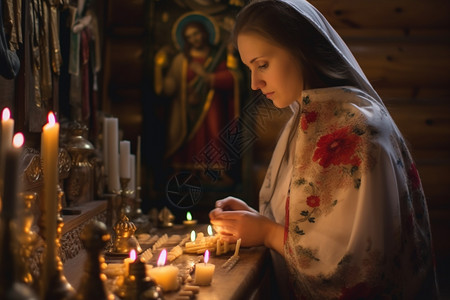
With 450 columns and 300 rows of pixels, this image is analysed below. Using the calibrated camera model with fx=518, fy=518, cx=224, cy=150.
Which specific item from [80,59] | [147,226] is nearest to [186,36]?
[80,59]

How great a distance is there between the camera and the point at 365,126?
5.90 feet

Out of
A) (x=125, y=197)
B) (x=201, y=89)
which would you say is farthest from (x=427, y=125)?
(x=125, y=197)

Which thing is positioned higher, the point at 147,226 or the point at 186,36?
the point at 186,36

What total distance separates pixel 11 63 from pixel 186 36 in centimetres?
242

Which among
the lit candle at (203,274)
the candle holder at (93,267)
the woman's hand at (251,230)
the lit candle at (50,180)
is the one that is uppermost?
the lit candle at (50,180)

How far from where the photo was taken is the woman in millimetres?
1683

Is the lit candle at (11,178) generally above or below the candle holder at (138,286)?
above

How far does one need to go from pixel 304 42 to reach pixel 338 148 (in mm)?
454

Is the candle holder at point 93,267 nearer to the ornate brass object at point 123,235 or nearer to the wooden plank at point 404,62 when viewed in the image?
the ornate brass object at point 123,235

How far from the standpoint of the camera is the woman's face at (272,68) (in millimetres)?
2021

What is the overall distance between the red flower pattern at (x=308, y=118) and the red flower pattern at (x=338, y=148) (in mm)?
84

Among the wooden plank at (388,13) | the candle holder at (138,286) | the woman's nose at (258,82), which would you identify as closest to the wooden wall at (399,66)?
the wooden plank at (388,13)

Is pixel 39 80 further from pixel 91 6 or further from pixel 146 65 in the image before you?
pixel 146 65

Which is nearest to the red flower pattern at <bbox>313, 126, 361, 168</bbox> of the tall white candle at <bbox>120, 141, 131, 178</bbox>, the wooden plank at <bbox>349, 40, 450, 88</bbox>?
the tall white candle at <bbox>120, 141, 131, 178</bbox>
